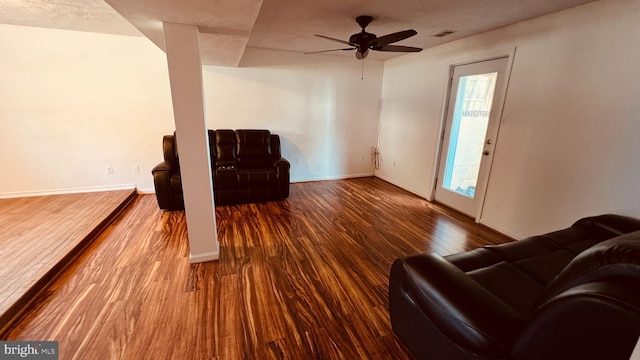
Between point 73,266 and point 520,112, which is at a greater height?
point 520,112

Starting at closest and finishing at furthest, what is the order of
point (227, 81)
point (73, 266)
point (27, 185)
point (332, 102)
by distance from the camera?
point (73, 266) < point (27, 185) < point (227, 81) < point (332, 102)

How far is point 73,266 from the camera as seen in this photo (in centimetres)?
225

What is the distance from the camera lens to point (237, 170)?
3.76m

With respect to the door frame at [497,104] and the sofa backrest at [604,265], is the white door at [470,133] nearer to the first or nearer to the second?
the door frame at [497,104]

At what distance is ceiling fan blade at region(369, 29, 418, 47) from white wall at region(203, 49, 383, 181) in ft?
7.14

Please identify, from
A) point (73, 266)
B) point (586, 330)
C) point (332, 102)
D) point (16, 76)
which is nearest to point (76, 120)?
point (16, 76)

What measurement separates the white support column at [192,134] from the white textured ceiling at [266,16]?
153 mm

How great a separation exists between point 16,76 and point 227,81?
2.59 m

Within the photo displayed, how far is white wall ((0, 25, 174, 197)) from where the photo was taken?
3354 mm

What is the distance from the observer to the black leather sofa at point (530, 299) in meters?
0.66

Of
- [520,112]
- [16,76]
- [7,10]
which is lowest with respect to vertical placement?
[520,112]

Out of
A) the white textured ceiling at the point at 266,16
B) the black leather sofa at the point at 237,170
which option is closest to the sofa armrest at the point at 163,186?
the black leather sofa at the point at 237,170

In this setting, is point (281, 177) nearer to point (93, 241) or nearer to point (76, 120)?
point (93, 241)

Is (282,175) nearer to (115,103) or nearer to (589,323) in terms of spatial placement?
(115,103)
